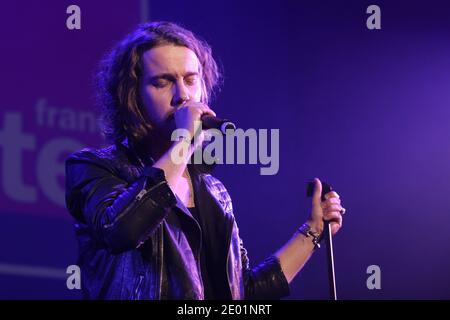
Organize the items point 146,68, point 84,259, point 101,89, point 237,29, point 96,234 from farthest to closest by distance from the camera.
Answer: point 237,29 < point 101,89 < point 146,68 < point 84,259 < point 96,234

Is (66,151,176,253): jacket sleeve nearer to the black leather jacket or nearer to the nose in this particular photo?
the black leather jacket

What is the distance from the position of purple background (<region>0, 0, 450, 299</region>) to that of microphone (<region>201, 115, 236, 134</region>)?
1.14 m

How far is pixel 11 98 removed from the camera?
2178 millimetres

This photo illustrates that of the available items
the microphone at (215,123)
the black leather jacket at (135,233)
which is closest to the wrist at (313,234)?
the black leather jacket at (135,233)

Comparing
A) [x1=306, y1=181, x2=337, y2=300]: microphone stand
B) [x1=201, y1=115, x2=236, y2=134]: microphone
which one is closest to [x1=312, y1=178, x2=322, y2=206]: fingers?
[x1=306, y1=181, x2=337, y2=300]: microphone stand

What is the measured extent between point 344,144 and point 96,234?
5.29 feet

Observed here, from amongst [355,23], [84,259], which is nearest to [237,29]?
[355,23]

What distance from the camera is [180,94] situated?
4.76ft

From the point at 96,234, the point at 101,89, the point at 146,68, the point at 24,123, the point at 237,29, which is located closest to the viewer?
the point at 96,234

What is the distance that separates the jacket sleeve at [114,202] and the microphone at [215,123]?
15 centimetres

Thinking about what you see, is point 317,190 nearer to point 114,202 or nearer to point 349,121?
point 114,202

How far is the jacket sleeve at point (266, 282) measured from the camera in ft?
5.31

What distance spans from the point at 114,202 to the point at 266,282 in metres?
0.54

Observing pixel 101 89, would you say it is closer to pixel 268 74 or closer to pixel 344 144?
pixel 268 74
